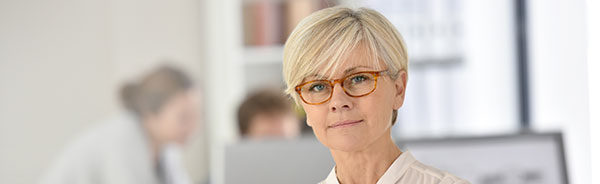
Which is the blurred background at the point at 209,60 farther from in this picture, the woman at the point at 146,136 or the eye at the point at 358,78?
the eye at the point at 358,78

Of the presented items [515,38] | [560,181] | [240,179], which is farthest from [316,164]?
[515,38]

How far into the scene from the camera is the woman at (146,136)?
217 centimetres

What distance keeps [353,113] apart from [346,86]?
19 mm

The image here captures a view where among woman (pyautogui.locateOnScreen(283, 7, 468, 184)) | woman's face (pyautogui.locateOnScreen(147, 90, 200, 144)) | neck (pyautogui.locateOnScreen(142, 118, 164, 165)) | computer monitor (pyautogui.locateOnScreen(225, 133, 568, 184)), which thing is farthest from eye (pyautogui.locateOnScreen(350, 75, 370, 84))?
neck (pyautogui.locateOnScreen(142, 118, 164, 165))

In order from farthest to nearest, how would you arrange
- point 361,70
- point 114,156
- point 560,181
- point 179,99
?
point 179,99
point 114,156
point 560,181
point 361,70

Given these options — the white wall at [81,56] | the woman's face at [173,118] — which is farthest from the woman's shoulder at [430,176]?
the white wall at [81,56]

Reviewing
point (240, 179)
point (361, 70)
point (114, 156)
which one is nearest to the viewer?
point (361, 70)

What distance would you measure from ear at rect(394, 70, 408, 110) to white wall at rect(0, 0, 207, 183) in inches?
109

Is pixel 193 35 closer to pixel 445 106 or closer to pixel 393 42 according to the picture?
pixel 445 106

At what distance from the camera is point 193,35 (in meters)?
3.20

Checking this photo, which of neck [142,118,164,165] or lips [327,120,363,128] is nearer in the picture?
lips [327,120,363,128]

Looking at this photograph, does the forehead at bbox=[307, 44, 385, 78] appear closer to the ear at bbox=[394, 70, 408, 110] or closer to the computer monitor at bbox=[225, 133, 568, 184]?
the ear at bbox=[394, 70, 408, 110]

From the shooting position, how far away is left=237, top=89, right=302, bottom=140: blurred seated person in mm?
2049

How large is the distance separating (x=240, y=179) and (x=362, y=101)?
39 centimetres
